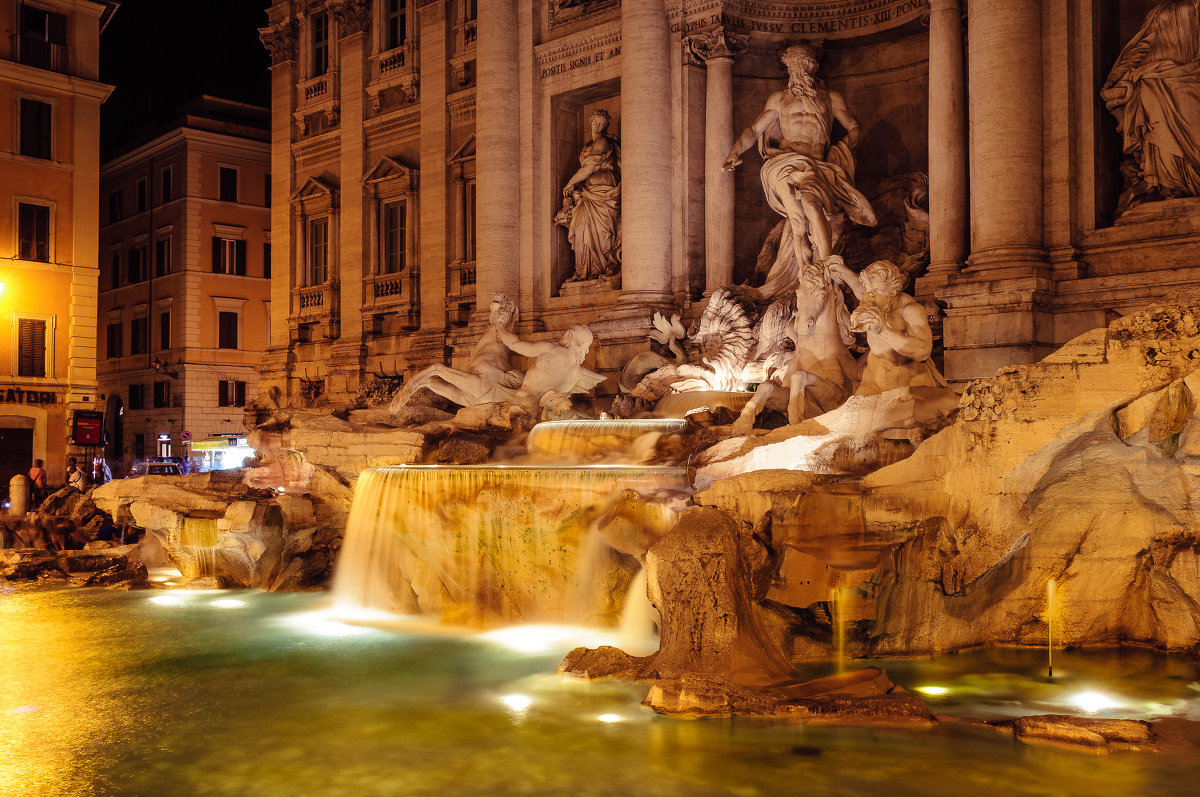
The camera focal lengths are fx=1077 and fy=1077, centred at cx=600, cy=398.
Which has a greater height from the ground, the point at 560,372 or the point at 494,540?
the point at 560,372

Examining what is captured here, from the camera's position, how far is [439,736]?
6305 mm

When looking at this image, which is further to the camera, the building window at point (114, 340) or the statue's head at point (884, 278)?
the building window at point (114, 340)

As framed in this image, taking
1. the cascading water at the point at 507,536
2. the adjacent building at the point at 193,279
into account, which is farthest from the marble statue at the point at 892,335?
the adjacent building at the point at 193,279

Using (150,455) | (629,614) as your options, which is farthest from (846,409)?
(150,455)

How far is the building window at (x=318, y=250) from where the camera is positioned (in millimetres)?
24984

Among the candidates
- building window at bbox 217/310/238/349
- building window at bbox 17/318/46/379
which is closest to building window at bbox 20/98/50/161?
building window at bbox 17/318/46/379

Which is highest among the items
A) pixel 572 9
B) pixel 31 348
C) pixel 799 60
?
pixel 572 9

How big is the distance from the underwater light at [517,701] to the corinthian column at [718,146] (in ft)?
32.9

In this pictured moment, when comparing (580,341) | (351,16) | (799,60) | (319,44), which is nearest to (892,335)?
(580,341)

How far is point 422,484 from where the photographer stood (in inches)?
412

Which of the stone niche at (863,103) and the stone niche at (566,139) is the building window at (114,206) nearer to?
the stone niche at (566,139)

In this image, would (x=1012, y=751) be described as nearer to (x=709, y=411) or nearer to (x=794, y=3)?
(x=709, y=411)

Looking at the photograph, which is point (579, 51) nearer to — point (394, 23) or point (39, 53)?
point (394, 23)

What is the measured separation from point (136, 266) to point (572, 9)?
85.0 feet
